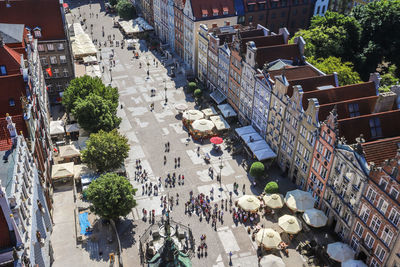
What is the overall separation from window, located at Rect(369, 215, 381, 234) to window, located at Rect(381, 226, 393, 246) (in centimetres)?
135

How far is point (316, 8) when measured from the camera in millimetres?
139500

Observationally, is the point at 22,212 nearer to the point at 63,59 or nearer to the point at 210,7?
the point at 63,59

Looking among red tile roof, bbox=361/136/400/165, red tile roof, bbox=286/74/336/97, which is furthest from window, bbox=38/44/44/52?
red tile roof, bbox=361/136/400/165

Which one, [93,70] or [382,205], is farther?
[93,70]

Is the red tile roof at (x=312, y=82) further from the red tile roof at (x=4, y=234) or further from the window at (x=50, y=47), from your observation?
the window at (x=50, y=47)

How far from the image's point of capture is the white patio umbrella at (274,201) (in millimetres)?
72681

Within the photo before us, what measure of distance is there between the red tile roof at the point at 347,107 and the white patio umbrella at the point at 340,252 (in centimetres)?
2143

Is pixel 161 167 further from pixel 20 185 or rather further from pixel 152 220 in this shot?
pixel 20 185

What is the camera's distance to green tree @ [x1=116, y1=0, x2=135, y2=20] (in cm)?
16725

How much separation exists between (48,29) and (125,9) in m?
68.1

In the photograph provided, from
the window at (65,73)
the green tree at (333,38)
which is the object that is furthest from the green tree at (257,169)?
the window at (65,73)

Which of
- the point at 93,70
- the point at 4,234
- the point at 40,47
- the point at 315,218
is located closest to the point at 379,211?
the point at 315,218

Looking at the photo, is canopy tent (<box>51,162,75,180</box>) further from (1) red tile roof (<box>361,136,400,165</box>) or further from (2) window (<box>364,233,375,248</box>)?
(2) window (<box>364,233,375,248</box>)

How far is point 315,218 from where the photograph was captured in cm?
6888
